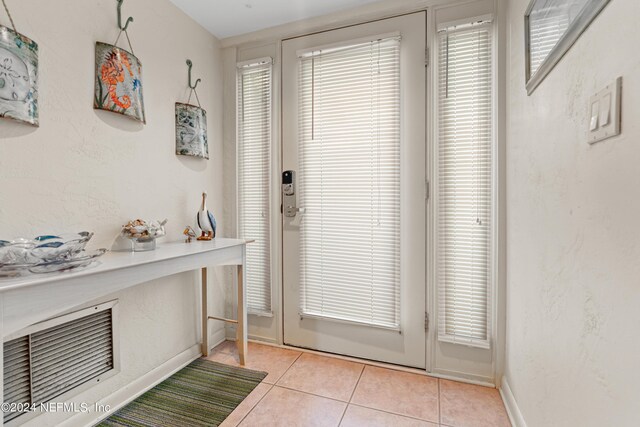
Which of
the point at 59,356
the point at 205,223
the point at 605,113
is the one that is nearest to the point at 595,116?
the point at 605,113

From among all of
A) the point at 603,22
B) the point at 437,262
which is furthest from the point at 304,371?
→ the point at 603,22

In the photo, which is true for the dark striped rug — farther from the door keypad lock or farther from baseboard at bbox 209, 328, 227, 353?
the door keypad lock

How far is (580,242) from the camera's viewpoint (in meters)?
0.89

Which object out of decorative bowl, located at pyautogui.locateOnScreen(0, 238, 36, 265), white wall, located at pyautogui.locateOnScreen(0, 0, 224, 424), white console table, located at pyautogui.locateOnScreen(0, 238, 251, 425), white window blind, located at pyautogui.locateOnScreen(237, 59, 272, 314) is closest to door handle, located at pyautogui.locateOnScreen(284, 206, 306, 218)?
white window blind, located at pyautogui.locateOnScreen(237, 59, 272, 314)

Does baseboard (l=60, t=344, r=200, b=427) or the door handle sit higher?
the door handle

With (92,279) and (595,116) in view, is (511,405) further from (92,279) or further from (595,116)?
(92,279)

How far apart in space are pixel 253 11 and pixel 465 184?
1.86 meters

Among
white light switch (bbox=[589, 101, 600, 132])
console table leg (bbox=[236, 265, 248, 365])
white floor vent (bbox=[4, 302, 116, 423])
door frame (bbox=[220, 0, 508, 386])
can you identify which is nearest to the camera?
white light switch (bbox=[589, 101, 600, 132])

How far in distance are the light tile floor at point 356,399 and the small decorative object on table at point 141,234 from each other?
1.02 meters

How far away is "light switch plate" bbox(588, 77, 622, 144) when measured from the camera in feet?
2.29

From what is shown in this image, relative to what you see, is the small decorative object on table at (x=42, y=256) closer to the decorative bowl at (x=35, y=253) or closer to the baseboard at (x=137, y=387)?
the decorative bowl at (x=35, y=253)

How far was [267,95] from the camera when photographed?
2.37m

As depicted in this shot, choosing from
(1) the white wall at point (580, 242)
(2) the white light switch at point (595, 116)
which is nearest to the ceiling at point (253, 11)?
(1) the white wall at point (580, 242)

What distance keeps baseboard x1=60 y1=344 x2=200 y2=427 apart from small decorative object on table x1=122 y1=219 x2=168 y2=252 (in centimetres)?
79
